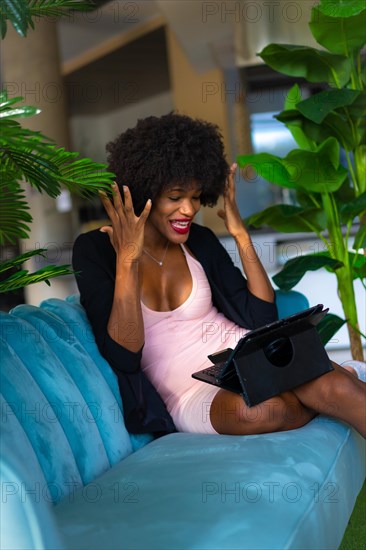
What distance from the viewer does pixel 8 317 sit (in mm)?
2176

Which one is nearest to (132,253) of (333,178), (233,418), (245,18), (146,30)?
(233,418)

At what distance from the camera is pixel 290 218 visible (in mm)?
3684

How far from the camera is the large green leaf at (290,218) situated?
358cm

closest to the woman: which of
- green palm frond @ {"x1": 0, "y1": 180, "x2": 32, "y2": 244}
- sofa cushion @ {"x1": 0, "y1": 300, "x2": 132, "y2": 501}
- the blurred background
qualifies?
sofa cushion @ {"x1": 0, "y1": 300, "x2": 132, "y2": 501}

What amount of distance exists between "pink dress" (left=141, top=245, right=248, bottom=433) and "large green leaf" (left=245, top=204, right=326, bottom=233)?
0.91 m

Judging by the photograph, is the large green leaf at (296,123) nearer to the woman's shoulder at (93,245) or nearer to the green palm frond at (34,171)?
the woman's shoulder at (93,245)

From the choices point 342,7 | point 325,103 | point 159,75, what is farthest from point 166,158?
point 159,75

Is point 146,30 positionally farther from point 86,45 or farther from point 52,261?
point 52,261

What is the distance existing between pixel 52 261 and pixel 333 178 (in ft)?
13.3

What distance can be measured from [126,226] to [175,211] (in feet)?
1.06

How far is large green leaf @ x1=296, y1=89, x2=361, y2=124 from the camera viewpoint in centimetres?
324

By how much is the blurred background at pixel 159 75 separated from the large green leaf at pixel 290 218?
196 centimetres

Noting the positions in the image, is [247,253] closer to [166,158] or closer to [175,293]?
[175,293]

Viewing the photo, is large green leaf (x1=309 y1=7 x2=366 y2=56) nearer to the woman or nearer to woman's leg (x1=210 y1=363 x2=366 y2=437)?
the woman
